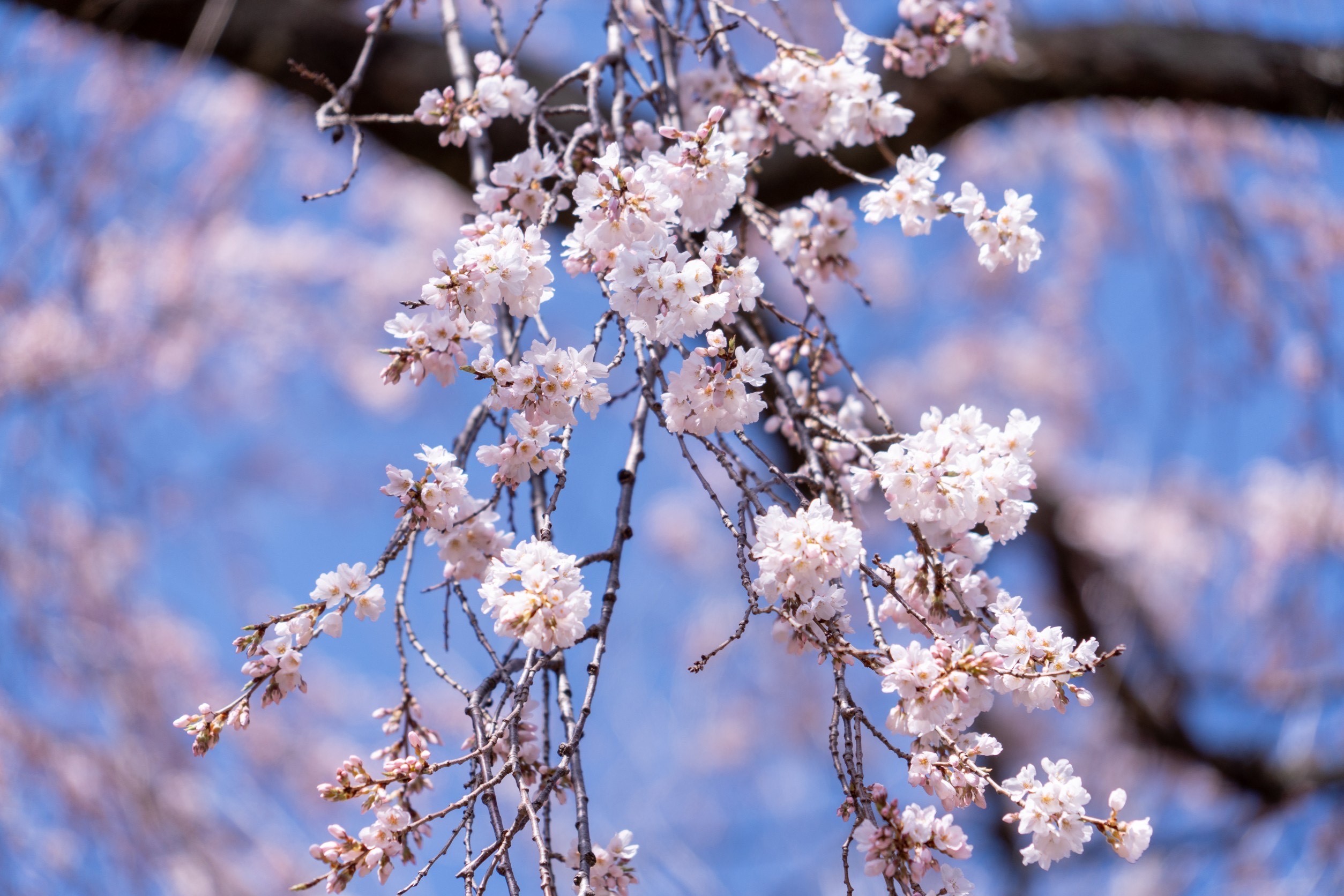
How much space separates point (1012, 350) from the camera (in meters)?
6.64

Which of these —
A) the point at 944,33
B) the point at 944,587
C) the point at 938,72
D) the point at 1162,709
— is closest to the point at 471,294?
the point at 944,587

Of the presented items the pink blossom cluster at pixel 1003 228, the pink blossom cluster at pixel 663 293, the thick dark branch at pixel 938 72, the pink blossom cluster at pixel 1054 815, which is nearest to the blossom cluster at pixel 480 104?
the pink blossom cluster at pixel 663 293

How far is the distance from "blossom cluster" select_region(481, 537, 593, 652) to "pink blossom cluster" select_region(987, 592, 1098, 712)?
13.3 inches

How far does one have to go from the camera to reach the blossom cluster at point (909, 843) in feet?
2.45

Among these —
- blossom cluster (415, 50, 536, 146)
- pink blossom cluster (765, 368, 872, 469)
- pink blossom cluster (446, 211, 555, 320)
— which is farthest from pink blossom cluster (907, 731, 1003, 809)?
blossom cluster (415, 50, 536, 146)

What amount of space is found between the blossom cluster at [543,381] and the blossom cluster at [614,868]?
1.16 ft

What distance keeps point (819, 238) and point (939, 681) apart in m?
0.58

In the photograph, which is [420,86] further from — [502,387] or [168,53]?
[502,387]

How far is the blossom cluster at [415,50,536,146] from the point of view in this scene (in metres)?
1.05

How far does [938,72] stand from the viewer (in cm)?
221

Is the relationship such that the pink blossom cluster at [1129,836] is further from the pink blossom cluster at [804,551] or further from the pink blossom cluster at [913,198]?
the pink blossom cluster at [913,198]

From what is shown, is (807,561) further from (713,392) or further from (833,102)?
(833,102)

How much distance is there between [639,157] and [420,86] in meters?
1.24

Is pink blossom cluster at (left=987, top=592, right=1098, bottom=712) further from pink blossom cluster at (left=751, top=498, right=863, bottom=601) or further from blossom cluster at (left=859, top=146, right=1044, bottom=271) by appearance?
blossom cluster at (left=859, top=146, right=1044, bottom=271)
